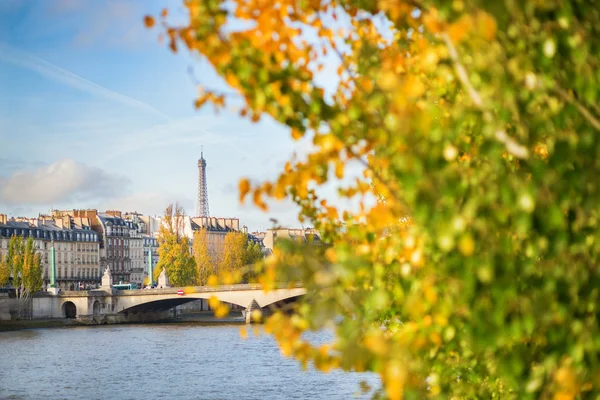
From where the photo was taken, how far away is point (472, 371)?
6.78 meters

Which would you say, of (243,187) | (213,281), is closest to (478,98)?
(243,187)

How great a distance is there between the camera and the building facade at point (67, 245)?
100m

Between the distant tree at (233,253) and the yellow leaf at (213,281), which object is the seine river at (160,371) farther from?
the distant tree at (233,253)

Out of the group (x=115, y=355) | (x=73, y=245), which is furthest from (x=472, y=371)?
(x=73, y=245)

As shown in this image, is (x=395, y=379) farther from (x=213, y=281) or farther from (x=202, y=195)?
(x=202, y=195)

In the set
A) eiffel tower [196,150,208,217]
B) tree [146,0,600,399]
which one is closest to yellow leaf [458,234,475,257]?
tree [146,0,600,399]

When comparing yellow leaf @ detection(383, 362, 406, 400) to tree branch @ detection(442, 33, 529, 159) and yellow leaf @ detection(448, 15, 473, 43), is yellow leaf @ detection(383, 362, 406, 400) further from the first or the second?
yellow leaf @ detection(448, 15, 473, 43)

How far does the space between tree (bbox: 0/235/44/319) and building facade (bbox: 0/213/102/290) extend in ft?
68.2

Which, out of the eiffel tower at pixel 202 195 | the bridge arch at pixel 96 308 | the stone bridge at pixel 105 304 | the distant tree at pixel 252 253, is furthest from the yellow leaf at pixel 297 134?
the eiffel tower at pixel 202 195

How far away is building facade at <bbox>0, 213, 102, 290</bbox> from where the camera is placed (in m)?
100

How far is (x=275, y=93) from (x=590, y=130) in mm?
1301

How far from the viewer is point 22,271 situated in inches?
2899

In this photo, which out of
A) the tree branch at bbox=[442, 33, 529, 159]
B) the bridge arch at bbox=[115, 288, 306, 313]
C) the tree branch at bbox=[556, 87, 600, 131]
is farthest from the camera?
the bridge arch at bbox=[115, 288, 306, 313]

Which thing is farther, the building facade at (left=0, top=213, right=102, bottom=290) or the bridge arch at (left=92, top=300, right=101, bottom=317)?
the building facade at (left=0, top=213, right=102, bottom=290)
